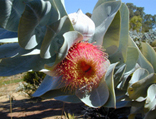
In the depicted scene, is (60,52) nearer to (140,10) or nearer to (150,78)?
(150,78)

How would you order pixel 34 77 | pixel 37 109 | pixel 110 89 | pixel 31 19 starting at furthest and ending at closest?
pixel 34 77
pixel 37 109
pixel 110 89
pixel 31 19

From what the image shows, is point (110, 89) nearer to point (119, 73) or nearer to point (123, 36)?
point (119, 73)

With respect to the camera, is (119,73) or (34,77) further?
(34,77)

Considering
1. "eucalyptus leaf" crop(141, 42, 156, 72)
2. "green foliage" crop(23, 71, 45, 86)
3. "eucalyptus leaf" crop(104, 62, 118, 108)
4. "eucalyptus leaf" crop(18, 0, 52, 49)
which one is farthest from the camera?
"green foliage" crop(23, 71, 45, 86)

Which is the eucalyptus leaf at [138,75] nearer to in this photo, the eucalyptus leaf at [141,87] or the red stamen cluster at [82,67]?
the eucalyptus leaf at [141,87]

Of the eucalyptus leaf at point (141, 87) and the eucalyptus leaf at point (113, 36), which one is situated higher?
the eucalyptus leaf at point (113, 36)

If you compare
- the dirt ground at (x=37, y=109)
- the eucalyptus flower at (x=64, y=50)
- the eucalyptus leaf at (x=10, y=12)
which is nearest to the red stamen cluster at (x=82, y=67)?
the eucalyptus flower at (x=64, y=50)

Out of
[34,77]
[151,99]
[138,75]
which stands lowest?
[34,77]

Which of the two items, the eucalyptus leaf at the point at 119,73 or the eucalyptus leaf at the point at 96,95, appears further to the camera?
the eucalyptus leaf at the point at 119,73

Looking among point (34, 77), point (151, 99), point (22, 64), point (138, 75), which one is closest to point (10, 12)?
point (22, 64)

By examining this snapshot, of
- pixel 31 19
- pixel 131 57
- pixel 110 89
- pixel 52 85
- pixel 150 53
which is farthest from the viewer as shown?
pixel 150 53

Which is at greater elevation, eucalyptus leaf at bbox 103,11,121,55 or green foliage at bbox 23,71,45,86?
eucalyptus leaf at bbox 103,11,121,55

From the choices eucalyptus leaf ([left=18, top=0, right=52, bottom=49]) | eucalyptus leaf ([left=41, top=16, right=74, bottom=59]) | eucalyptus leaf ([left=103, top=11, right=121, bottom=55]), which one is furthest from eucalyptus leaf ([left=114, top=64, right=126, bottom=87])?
eucalyptus leaf ([left=18, top=0, right=52, bottom=49])

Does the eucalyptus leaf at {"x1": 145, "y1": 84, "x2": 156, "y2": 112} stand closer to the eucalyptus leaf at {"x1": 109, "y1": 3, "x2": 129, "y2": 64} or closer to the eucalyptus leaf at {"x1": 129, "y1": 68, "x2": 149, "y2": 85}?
the eucalyptus leaf at {"x1": 129, "y1": 68, "x2": 149, "y2": 85}
